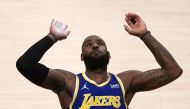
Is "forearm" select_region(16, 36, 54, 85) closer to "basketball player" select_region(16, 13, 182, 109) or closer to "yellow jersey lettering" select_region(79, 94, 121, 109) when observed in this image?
"basketball player" select_region(16, 13, 182, 109)

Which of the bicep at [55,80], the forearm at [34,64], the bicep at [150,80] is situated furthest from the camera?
the bicep at [150,80]

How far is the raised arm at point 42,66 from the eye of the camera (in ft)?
7.80

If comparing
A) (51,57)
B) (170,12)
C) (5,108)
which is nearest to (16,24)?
(51,57)

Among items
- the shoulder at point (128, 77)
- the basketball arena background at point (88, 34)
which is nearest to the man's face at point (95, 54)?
the shoulder at point (128, 77)

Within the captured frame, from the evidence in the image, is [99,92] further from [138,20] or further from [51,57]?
[51,57]

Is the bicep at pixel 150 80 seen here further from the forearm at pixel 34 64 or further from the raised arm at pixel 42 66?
the forearm at pixel 34 64

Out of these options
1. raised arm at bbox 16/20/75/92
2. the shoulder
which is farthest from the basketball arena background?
raised arm at bbox 16/20/75/92

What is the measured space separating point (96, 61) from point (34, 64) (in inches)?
14.7

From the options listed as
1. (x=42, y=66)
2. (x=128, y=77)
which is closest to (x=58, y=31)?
(x=42, y=66)

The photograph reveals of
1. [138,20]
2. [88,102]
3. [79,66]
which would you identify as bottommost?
[79,66]

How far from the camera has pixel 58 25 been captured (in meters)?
2.55

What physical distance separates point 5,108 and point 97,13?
155 centimetres

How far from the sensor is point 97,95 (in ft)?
8.33

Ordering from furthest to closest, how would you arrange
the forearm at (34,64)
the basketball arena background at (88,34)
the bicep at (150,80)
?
the basketball arena background at (88,34), the bicep at (150,80), the forearm at (34,64)
